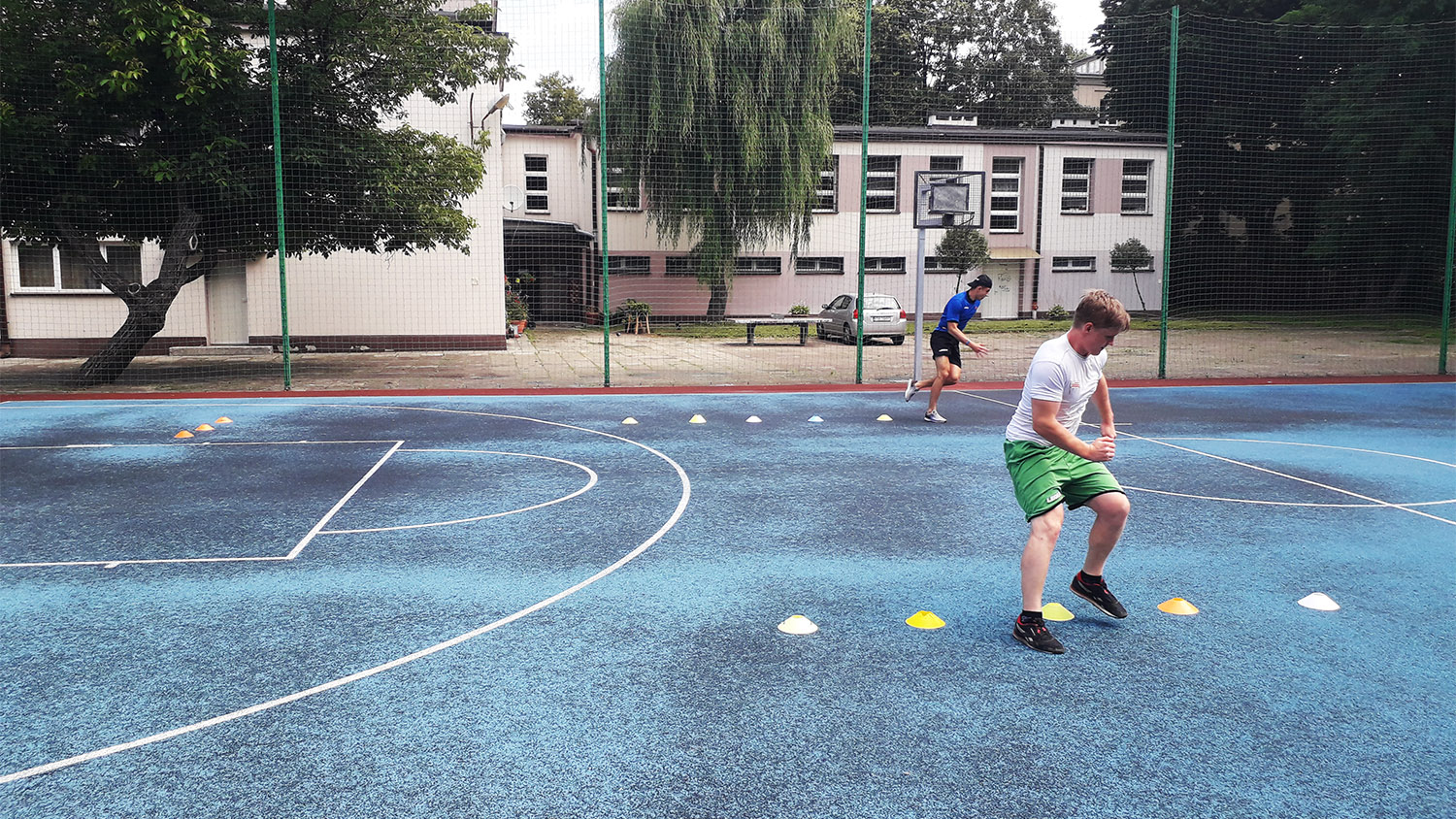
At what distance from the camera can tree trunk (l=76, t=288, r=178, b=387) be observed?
13484mm

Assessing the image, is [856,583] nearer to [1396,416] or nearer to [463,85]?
[1396,416]

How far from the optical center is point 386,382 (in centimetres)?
1366

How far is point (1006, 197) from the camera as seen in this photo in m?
30.6

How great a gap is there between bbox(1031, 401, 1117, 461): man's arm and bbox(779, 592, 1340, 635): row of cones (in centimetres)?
79

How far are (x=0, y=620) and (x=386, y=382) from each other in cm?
950

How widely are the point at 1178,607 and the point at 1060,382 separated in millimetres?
1355

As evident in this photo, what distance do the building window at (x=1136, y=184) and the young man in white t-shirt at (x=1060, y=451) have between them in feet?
92.3

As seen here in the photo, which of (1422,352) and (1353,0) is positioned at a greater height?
(1353,0)

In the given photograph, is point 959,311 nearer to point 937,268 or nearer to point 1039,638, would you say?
point 1039,638

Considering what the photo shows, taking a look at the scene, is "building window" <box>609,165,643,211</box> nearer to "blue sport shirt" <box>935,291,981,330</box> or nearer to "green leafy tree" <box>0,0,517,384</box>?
"green leafy tree" <box>0,0,517,384</box>

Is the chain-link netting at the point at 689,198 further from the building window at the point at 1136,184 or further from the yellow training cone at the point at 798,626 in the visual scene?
the yellow training cone at the point at 798,626

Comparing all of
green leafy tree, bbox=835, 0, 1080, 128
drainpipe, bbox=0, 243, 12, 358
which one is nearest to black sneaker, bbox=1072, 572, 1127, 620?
green leafy tree, bbox=835, 0, 1080, 128

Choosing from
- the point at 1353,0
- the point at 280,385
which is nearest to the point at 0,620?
the point at 280,385

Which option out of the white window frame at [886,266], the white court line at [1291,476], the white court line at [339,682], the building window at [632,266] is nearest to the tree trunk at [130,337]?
the white court line at [339,682]
